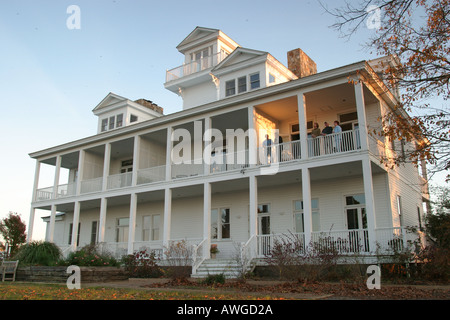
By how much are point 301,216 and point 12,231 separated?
29.2 meters

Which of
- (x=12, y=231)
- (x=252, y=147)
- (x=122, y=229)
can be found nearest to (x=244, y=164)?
(x=252, y=147)

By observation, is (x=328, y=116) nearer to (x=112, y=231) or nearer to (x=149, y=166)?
(x=149, y=166)

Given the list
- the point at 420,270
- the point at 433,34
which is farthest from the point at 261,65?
the point at 420,270

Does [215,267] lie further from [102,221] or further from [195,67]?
[195,67]

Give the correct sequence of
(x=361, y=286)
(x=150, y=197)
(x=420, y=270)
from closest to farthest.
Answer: (x=361, y=286) → (x=420, y=270) → (x=150, y=197)

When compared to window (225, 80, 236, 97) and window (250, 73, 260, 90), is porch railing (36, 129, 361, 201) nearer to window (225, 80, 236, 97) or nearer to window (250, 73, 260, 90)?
window (225, 80, 236, 97)

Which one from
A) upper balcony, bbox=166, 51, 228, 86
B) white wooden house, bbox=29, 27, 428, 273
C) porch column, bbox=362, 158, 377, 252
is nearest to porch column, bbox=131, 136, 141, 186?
white wooden house, bbox=29, 27, 428, 273

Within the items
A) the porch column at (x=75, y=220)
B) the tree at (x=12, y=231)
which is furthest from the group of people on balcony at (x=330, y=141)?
the tree at (x=12, y=231)

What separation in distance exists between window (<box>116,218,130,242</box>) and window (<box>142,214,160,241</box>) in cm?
174

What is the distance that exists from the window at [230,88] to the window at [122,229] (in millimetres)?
10673

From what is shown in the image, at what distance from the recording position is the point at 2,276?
15.1 m

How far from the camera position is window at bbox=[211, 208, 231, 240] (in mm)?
20444

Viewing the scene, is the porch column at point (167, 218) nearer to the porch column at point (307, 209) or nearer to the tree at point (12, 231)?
the porch column at point (307, 209)

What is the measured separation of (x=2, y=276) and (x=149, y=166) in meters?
10.1
